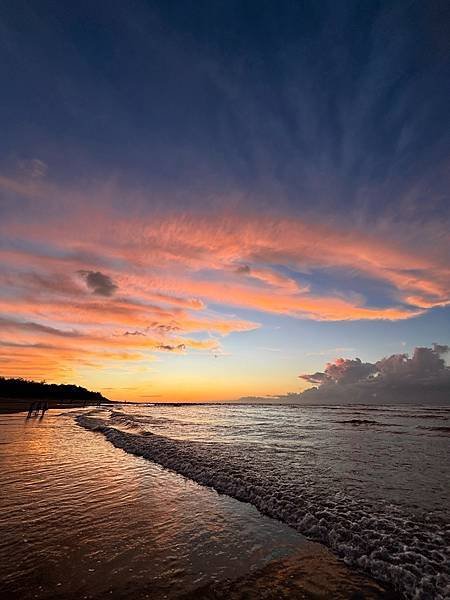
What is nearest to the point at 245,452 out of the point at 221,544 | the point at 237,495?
the point at 237,495

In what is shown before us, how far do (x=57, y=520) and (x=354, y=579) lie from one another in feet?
20.3

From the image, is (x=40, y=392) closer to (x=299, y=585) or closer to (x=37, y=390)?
(x=37, y=390)

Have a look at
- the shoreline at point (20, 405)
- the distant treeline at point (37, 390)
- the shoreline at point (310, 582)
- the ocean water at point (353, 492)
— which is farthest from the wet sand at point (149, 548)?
the distant treeline at point (37, 390)

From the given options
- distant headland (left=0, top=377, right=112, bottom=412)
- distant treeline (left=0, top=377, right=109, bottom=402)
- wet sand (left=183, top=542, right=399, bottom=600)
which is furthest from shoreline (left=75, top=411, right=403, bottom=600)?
distant treeline (left=0, top=377, right=109, bottom=402)

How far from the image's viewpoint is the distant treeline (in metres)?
95.2

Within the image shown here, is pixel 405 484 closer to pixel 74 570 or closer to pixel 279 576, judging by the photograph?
pixel 279 576

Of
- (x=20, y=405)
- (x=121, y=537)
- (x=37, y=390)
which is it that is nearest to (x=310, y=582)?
(x=121, y=537)

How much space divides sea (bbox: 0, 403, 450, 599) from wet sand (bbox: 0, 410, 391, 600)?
30 mm

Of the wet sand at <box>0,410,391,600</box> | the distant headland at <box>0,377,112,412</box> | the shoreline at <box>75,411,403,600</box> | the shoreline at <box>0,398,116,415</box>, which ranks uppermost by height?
the distant headland at <box>0,377,112,412</box>

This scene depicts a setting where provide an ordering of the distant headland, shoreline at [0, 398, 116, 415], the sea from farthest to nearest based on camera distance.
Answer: the distant headland < shoreline at [0, 398, 116, 415] < the sea

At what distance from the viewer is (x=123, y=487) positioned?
10.5 metres

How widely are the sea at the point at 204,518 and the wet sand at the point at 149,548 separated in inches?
1.2

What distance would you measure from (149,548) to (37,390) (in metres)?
119

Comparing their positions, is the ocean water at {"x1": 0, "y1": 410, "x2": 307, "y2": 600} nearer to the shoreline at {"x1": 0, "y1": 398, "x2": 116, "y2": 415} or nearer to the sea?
the sea
